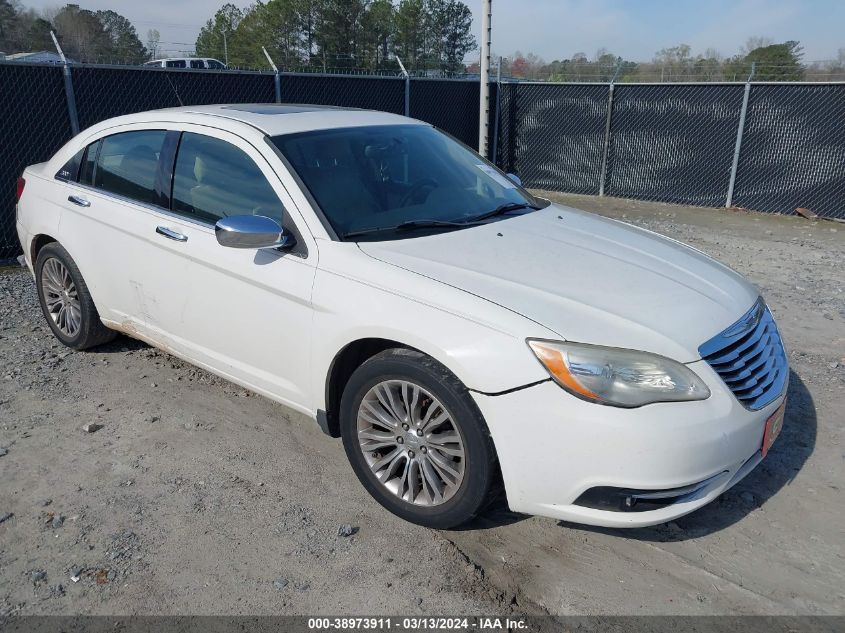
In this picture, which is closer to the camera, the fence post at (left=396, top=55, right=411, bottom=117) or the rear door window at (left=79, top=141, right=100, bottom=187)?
the rear door window at (left=79, top=141, right=100, bottom=187)

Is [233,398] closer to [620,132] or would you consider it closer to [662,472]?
[662,472]

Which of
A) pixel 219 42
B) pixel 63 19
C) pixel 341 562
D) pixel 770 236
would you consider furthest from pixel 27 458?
pixel 63 19

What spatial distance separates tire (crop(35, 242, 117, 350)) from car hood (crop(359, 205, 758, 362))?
8.37 feet

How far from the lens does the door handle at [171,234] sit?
379 centimetres

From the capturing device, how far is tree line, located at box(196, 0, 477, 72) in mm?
29453

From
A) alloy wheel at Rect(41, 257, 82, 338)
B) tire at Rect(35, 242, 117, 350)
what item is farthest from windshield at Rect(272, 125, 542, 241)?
alloy wheel at Rect(41, 257, 82, 338)

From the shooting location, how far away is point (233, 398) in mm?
4426

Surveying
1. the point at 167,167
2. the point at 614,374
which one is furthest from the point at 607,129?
the point at 614,374

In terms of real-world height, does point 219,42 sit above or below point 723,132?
above

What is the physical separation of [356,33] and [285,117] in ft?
98.4

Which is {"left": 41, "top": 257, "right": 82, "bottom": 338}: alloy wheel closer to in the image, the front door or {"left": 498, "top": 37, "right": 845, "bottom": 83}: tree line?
the front door

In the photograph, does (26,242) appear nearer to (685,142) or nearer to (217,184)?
(217,184)

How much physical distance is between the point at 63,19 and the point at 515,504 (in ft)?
152

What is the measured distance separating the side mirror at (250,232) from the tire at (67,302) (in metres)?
1.96
